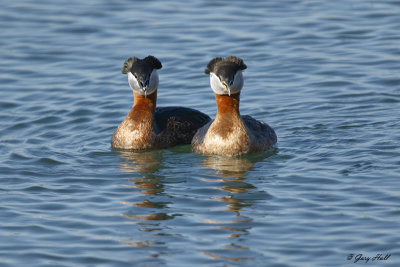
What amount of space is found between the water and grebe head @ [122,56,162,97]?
131cm

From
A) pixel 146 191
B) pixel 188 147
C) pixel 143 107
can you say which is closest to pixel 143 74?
pixel 143 107

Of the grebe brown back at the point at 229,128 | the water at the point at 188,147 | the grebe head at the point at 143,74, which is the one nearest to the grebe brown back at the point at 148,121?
the grebe head at the point at 143,74

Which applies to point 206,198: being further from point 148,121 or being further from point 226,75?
point 148,121

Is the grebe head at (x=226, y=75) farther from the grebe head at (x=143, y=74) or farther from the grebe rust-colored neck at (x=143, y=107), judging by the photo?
the grebe rust-colored neck at (x=143, y=107)

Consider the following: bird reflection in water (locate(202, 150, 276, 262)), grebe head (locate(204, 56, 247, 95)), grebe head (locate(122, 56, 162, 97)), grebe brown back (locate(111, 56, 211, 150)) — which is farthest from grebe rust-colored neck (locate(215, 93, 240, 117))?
grebe head (locate(122, 56, 162, 97))

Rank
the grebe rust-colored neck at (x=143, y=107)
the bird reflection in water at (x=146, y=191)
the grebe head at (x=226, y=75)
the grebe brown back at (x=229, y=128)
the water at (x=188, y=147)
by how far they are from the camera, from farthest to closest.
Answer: the grebe rust-colored neck at (x=143, y=107) < the grebe brown back at (x=229, y=128) < the grebe head at (x=226, y=75) < the bird reflection in water at (x=146, y=191) < the water at (x=188, y=147)

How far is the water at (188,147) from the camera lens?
437 inches

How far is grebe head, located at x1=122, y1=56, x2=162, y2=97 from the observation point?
15484 mm

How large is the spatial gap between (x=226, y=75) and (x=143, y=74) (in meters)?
1.73

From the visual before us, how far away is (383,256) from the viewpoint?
408 inches

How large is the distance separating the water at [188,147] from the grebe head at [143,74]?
1.31m

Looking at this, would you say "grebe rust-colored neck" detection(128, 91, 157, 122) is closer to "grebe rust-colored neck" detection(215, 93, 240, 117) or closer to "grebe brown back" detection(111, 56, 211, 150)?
"grebe brown back" detection(111, 56, 211, 150)

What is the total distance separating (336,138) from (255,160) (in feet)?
5.78

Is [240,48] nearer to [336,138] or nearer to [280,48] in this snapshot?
[280,48]
